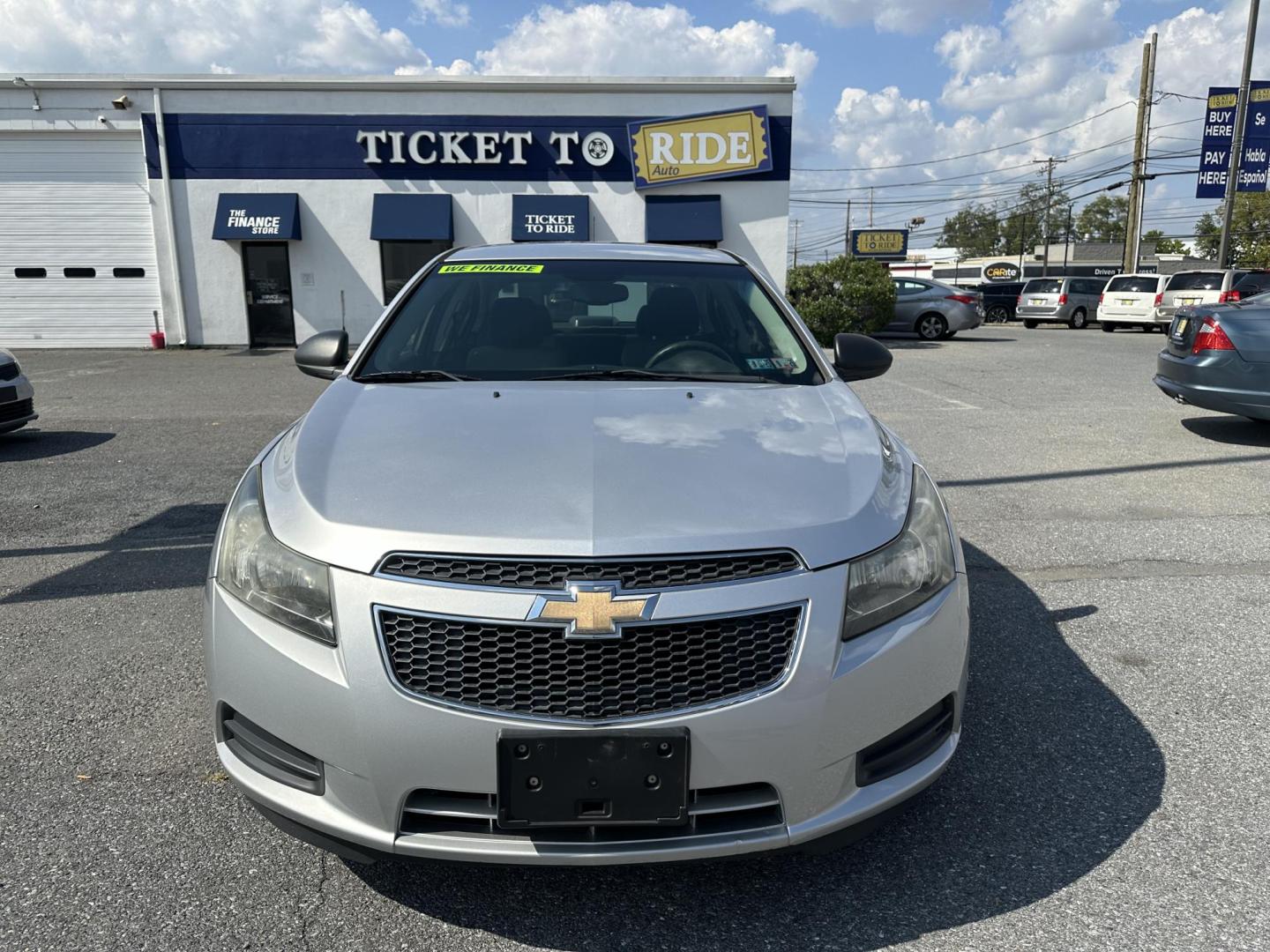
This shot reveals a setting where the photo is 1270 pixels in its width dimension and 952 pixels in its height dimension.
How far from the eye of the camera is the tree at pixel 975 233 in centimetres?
10850

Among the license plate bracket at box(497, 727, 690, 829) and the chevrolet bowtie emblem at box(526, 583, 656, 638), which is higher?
the chevrolet bowtie emblem at box(526, 583, 656, 638)

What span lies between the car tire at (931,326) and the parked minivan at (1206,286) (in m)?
6.80

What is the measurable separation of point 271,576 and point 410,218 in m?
18.9

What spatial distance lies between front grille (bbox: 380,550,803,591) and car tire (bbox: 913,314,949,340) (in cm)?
2117

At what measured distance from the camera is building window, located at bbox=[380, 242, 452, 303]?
66.0 feet

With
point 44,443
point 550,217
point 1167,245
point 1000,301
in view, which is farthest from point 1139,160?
point 1167,245

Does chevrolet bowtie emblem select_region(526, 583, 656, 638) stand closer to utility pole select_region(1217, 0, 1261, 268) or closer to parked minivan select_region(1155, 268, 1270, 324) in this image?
parked minivan select_region(1155, 268, 1270, 324)

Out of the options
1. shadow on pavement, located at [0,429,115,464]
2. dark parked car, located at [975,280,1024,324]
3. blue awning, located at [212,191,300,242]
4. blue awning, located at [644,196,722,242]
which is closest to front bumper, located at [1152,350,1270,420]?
shadow on pavement, located at [0,429,115,464]

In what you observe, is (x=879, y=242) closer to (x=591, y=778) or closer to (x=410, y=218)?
(x=410, y=218)

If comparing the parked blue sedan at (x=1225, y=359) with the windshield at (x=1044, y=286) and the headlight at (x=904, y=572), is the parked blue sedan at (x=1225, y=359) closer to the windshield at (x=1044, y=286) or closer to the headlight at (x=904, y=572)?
the headlight at (x=904, y=572)

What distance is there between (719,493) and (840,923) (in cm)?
102

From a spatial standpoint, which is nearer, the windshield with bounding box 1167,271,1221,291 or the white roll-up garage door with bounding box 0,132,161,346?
the white roll-up garage door with bounding box 0,132,161,346

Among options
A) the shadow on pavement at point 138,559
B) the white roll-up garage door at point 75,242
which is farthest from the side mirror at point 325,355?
the white roll-up garage door at point 75,242

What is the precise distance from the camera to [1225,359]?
25.0 feet
